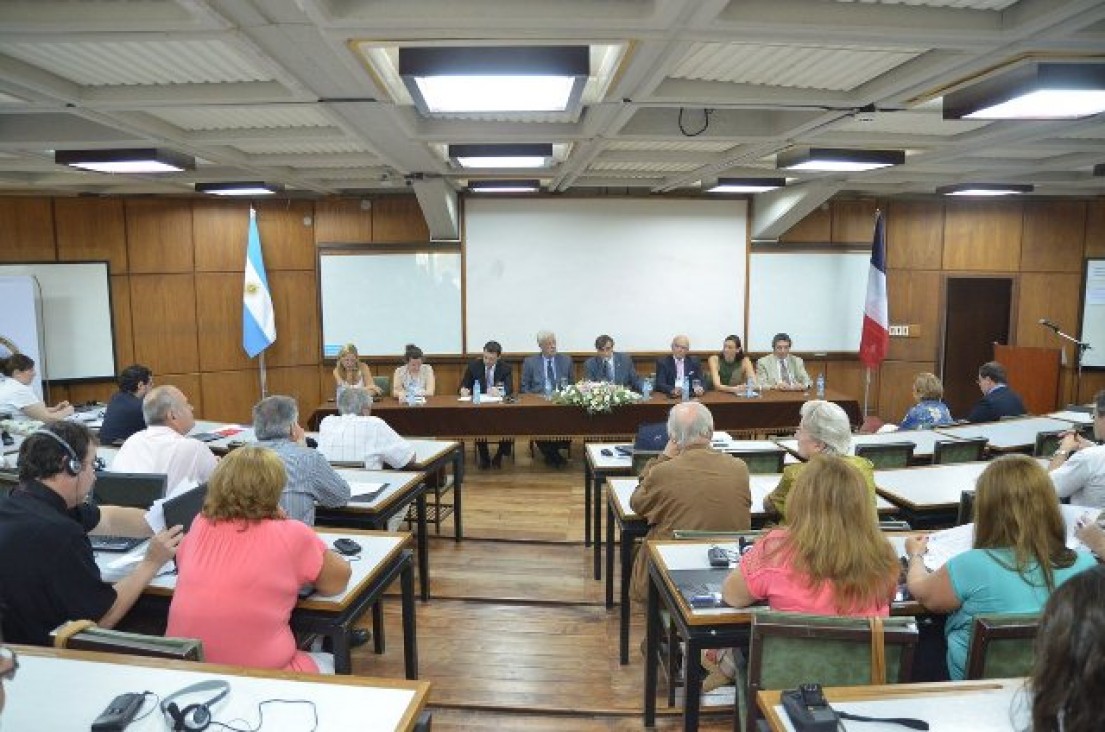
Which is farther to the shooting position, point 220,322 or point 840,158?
point 220,322

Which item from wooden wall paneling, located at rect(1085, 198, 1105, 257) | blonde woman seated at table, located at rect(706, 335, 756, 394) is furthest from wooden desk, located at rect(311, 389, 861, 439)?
wooden wall paneling, located at rect(1085, 198, 1105, 257)

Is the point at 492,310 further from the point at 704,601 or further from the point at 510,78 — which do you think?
the point at 704,601

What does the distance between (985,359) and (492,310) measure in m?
6.51

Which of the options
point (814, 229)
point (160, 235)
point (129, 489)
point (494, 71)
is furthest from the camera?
point (814, 229)

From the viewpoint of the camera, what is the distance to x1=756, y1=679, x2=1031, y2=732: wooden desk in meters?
1.60

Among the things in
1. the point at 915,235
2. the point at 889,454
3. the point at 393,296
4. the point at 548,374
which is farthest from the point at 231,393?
the point at 915,235

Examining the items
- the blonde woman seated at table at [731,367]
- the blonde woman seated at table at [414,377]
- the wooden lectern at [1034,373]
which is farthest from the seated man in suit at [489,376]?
the wooden lectern at [1034,373]

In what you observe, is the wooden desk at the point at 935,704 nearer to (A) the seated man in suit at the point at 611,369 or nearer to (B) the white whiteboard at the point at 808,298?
(A) the seated man in suit at the point at 611,369

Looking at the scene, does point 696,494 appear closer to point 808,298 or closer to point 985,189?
point 808,298

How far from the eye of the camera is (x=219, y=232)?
814cm

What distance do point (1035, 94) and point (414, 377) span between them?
218 inches

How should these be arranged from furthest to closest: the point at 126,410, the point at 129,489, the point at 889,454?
the point at 126,410 < the point at 889,454 < the point at 129,489

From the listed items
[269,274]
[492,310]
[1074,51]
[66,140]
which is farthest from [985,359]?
[66,140]

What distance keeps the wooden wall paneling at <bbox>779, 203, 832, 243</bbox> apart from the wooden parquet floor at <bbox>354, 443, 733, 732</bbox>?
16.2 ft
